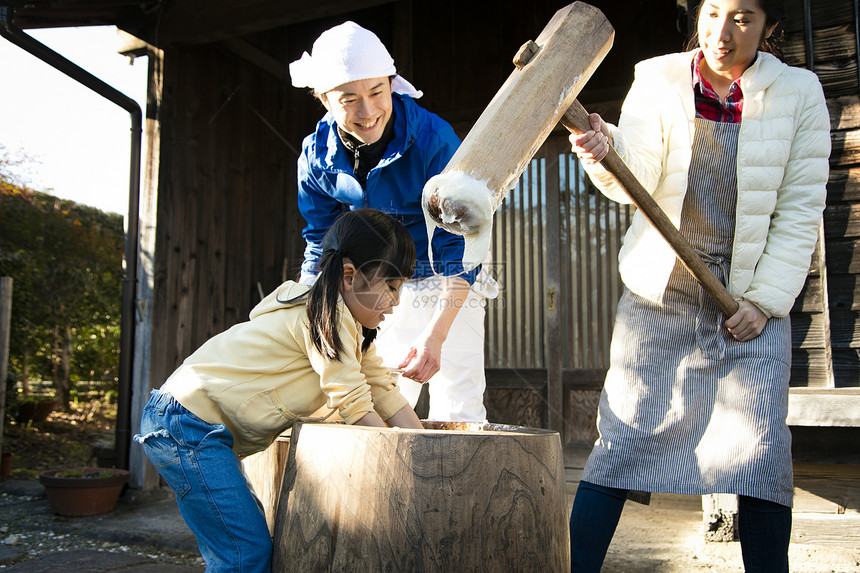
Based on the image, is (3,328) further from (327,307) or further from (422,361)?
(327,307)

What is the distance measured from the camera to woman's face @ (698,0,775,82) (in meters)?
1.84

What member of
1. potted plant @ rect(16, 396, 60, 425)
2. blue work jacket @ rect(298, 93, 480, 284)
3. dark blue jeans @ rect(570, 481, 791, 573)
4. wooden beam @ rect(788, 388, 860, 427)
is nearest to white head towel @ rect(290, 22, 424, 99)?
blue work jacket @ rect(298, 93, 480, 284)

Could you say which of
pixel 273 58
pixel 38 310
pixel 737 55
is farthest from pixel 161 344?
pixel 737 55

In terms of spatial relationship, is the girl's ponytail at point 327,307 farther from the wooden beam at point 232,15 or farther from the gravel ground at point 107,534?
the wooden beam at point 232,15

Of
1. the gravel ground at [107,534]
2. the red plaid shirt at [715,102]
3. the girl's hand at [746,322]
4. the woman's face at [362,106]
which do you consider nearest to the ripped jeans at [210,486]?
the woman's face at [362,106]

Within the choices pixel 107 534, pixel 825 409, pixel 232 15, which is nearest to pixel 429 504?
pixel 825 409

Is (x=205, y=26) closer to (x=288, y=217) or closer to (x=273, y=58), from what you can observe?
(x=273, y=58)

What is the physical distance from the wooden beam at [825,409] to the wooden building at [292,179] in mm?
2198

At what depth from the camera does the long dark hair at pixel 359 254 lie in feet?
5.68

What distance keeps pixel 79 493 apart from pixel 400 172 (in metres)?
2.78

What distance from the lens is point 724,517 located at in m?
3.01

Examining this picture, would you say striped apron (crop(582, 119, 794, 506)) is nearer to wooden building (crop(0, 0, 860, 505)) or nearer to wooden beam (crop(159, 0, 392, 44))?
wooden building (crop(0, 0, 860, 505))

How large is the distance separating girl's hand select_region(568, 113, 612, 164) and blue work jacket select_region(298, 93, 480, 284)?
0.74 metres

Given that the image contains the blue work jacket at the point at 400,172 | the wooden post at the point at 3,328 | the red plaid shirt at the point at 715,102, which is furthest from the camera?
the wooden post at the point at 3,328
